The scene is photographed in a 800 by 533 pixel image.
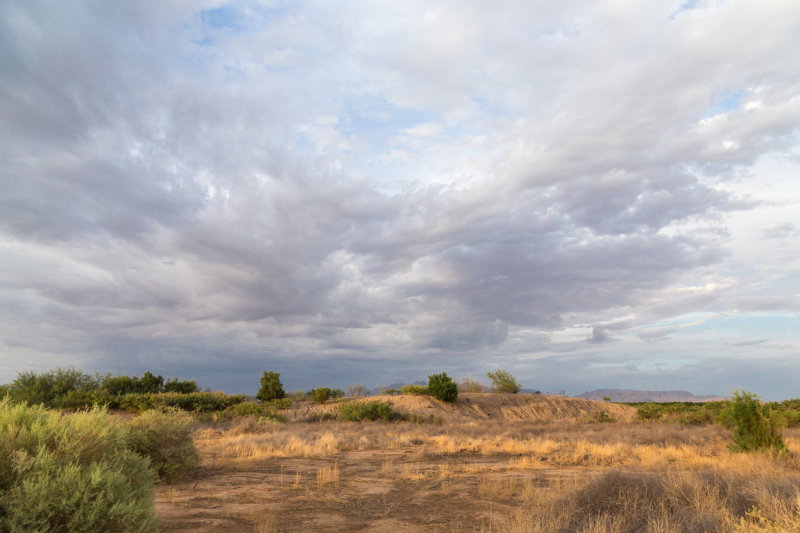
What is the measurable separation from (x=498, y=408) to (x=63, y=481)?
159 ft

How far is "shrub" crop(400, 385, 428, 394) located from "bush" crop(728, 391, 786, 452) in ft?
113

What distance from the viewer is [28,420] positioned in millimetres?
6871

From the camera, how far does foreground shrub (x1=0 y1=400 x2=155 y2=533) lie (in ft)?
17.8

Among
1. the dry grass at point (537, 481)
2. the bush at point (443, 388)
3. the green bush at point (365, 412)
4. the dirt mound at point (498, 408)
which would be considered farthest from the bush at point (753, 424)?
the bush at point (443, 388)

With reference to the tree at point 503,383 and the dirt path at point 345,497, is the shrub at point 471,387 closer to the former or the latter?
the tree at point 503,383

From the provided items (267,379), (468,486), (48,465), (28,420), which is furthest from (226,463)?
(267,379)

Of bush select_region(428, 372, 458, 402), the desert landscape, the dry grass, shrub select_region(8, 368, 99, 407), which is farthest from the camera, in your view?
bush select_region(428, 372, 458, 402)

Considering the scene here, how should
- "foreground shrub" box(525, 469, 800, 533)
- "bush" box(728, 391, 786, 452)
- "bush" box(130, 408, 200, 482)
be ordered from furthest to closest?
"bush" box(728, 391, 786, 452) < "bush" box(130, 408, 200, 482) < "foreground shrub" box(525, 469, 800, 533)

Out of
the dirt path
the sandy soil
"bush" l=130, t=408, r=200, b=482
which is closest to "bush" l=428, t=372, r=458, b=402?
the sandy soil

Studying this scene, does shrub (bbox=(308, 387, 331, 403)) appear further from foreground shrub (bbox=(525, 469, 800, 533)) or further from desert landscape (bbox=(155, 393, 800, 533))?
foreground shrub (bbox=(525, 469, 800, 533))

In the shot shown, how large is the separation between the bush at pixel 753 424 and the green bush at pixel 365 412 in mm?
24434

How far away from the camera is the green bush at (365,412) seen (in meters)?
36.1

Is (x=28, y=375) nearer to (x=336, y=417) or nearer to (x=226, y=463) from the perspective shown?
(x=336, y=417)

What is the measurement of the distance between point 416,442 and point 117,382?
3131 centimetres
